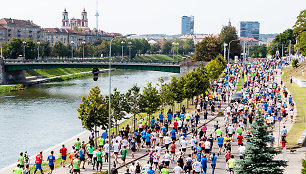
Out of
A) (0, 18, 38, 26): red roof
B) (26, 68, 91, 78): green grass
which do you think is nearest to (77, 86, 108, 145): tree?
(26, 68, 91, 78): green grass

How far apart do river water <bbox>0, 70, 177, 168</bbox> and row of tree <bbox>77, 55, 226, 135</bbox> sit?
208 inches

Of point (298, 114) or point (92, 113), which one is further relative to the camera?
point (298, 114)

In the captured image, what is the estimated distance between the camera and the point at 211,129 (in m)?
32.1

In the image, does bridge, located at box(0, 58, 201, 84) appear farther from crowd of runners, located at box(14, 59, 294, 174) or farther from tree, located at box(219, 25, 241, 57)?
→ crowd of runners, located at box(14, 59, 294, 174)

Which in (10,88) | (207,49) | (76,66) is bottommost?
(10,88)

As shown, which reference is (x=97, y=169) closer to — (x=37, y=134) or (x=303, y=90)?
(x=37, y=134)

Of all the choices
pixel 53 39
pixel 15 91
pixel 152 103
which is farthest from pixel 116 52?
pixel 152 103

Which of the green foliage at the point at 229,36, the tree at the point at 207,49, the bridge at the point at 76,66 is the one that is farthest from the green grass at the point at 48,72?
the green foliage at the point at 229,36

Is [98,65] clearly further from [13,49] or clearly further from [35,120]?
[13,49]

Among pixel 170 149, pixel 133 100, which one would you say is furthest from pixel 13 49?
pixel 170 149

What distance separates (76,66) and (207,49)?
34102mm

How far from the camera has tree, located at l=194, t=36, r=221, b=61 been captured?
333ft

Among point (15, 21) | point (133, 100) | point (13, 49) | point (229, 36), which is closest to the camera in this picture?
point (133, 100)

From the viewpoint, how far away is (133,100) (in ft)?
121
